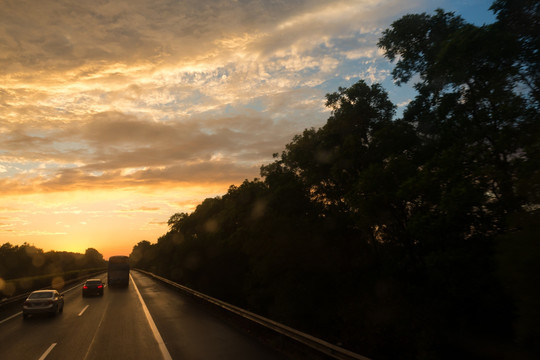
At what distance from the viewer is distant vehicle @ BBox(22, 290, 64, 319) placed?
17.2 meters

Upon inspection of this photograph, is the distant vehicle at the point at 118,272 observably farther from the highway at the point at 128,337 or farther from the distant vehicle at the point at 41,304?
the distant vehicle at the point at 41,304

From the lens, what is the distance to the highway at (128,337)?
384 inches

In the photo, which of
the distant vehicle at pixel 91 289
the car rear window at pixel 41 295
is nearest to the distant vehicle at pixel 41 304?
the car rear window at pixel 41 295

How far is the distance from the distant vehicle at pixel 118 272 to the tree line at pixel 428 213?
60.2 ft

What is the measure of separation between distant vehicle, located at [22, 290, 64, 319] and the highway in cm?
39

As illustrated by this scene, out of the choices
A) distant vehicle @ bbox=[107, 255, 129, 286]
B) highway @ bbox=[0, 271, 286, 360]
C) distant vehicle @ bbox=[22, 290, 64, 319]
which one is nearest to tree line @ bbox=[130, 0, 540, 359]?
highway @ bbox=[0, 271, 286, 360]

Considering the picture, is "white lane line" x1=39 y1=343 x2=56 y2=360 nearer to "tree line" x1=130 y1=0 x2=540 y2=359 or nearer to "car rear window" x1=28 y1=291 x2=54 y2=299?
"car rear window" x1=28 y1=291 x2=54 y2=299

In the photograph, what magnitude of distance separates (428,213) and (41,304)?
19.5 metres

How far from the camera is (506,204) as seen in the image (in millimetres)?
13305

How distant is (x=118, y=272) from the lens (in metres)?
40.0

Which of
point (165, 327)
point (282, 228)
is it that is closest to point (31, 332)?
point (165, 327)

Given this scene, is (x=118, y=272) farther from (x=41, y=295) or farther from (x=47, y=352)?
(x=47, y=352)

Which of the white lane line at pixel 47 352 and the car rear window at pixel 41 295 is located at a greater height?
the car rear window at pixel 41 295

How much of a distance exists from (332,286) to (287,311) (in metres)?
5.14
